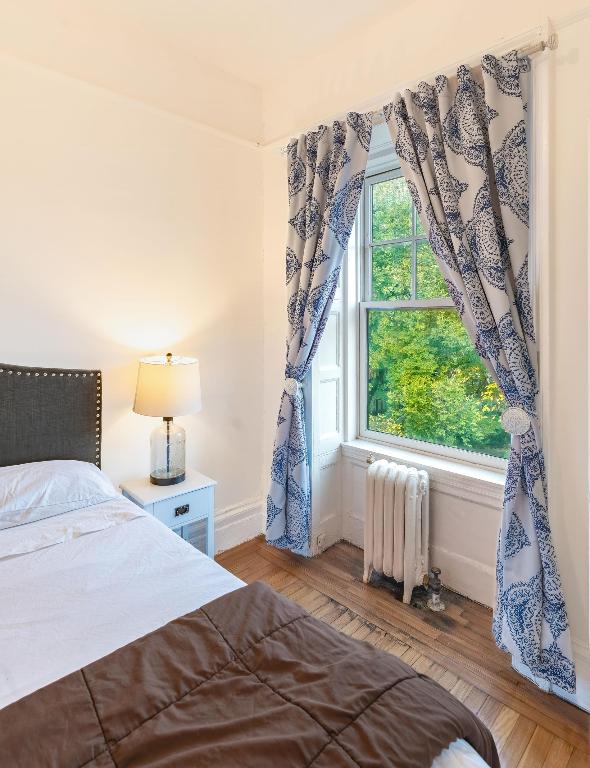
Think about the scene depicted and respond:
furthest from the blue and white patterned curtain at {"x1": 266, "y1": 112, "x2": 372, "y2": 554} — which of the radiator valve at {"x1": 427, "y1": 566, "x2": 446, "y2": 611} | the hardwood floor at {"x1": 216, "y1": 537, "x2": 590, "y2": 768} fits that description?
the radiator valve at {"x1": 427, "y1": 566, "x2": 446, "y2": 611}

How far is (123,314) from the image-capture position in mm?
2385

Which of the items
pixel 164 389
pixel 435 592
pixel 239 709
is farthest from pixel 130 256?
pixel 435 592

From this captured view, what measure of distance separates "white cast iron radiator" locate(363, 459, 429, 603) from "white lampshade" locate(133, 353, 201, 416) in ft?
3.60

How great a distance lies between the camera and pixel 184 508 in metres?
2.33

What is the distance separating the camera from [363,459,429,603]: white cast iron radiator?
2.33 m

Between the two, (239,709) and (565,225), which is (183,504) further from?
(565,225)

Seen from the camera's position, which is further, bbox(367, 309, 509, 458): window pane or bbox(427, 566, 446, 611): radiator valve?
bbox(367, 309, 509, 458): window pane

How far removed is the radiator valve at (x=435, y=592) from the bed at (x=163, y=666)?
133cm

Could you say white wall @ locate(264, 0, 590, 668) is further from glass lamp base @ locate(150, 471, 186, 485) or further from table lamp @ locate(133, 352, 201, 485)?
glass lamp base @ locate(150, 471, 186, 485)

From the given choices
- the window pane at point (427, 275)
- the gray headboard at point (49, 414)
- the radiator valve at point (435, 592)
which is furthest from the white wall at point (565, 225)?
the gray headboard at point (49, 414)

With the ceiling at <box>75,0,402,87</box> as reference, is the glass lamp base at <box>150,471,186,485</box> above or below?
below

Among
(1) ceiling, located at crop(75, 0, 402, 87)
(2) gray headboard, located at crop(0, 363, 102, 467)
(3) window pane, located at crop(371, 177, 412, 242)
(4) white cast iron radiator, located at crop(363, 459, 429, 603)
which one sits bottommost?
(4) white cast iron radiator, located at crop(363, 459, 429, 603)

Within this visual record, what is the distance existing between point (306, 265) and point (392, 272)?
596 millimetres

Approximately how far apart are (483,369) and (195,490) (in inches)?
64.7
